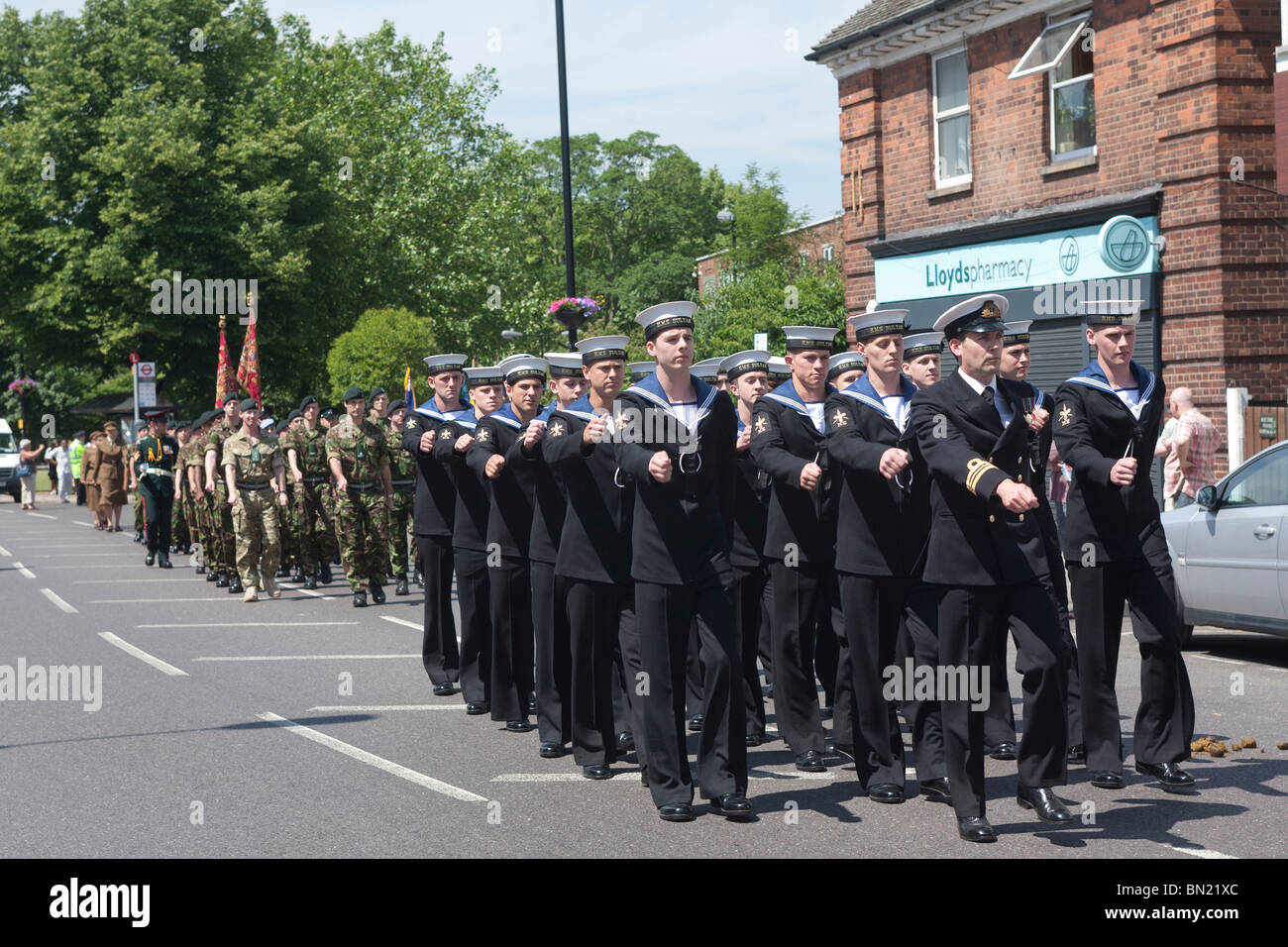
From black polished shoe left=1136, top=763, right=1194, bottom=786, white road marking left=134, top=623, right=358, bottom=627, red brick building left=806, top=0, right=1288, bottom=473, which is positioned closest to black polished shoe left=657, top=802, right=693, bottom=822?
black polished shoe left=1136, top=763, right=1194, bottom=786

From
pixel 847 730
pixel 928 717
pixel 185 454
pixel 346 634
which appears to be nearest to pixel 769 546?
pixel 847 730

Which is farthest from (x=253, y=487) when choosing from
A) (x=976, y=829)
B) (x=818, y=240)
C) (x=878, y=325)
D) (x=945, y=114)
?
(x=818, y=240)

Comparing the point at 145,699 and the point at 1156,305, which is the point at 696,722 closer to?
the point at 145,699

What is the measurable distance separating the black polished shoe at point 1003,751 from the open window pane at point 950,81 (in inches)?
649

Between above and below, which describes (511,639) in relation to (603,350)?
below

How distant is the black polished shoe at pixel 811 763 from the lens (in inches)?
312

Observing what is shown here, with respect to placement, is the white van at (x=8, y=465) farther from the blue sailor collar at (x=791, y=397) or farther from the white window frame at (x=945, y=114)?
the blue sailor collar at (x=791, y=397)

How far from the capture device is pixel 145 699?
10352 millimetres

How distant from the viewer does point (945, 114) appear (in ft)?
Answer: 76.2

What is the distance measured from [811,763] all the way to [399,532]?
30.7 ft

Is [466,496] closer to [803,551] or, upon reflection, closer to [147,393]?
[803,551]

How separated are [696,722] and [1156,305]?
39.7 ft

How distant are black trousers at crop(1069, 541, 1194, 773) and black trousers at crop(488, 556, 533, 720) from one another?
3407 mm

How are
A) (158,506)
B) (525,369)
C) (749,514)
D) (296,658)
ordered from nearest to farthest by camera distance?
1. (749,514)
2. (525,369)
3. (296,658)
4. (158,506)
